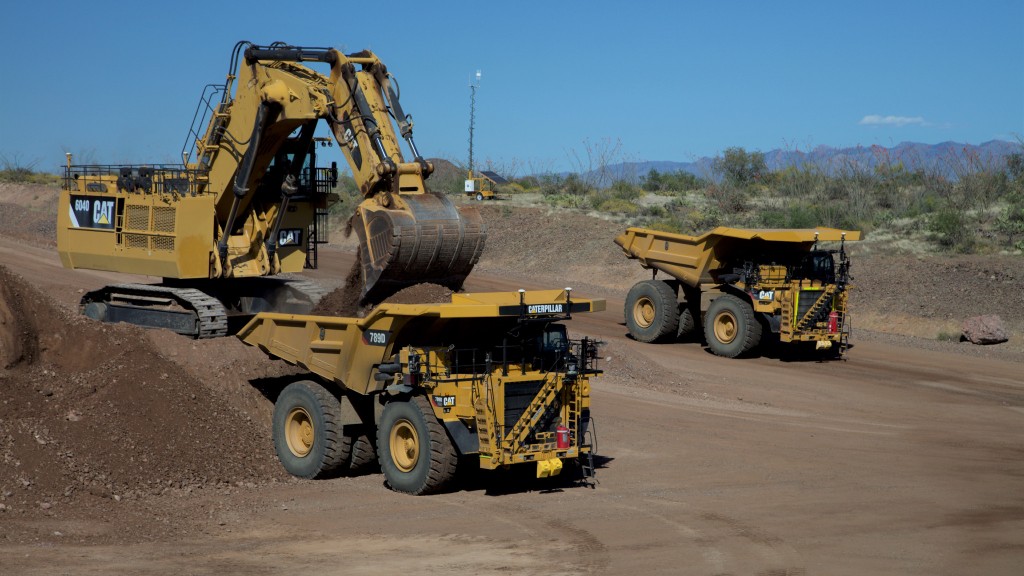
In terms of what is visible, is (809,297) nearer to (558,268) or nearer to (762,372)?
(762,372)

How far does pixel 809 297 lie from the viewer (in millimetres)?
21797

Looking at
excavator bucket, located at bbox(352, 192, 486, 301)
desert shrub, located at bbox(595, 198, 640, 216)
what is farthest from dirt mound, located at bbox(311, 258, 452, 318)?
desert shrub, located at bbox(595, 198, 640, 216)

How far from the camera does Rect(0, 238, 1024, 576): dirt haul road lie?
9.38 m

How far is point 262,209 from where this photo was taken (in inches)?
714

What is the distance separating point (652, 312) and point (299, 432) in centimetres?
1276

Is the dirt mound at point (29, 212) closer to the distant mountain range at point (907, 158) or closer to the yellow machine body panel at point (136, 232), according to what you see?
the yellow machine body panel at point (136, 232)

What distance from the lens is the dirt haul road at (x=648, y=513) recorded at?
30.8 feet

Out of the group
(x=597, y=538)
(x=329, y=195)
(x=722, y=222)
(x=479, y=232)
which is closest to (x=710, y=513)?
(x=597, y=538)

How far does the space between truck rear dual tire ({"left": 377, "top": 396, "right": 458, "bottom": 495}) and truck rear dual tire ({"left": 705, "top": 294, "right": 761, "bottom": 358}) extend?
11.6m

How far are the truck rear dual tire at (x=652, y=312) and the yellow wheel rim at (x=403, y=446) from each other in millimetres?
12907

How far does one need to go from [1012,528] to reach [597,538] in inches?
151

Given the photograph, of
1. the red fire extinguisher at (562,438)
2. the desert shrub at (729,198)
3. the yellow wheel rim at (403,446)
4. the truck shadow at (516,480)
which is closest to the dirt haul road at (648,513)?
the truck shadow at (516,480)

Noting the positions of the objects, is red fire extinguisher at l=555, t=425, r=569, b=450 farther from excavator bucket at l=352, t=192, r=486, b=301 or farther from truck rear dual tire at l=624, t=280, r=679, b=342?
truck rear dual tire at l=624, t=280, r=679, b=342

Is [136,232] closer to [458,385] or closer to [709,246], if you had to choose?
[458,385]
